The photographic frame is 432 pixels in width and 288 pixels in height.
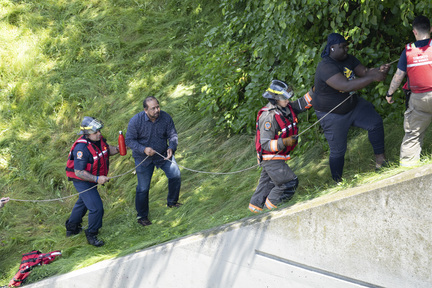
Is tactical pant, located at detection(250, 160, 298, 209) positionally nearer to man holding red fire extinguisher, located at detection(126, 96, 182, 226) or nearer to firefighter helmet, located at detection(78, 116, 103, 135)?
man holding red fire extinguisher, located at detection(126, 96, 182, 226)

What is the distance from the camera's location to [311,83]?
6391 mm

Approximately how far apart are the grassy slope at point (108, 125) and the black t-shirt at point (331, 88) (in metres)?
0.82

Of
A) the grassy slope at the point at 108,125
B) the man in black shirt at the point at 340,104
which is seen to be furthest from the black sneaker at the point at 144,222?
the man in black shirt at the point at 340,104

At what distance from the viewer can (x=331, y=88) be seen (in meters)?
5.27

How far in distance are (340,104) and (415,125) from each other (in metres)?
0.79

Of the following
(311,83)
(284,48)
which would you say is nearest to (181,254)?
(311,83)

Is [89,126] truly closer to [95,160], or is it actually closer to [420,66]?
[95,160]

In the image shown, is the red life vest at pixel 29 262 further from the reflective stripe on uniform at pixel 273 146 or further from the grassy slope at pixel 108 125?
the reflective stripe on uniform at pixel 273 146

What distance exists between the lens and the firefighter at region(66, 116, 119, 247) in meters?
6.76

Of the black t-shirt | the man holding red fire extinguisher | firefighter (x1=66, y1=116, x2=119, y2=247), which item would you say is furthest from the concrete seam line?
firefighter (x1=66, y1=116, x2=119, y2=247)

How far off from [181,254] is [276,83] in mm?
2117

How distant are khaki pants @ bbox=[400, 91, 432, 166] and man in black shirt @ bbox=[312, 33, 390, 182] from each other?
41 cm

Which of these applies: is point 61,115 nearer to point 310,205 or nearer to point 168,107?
point 168,107

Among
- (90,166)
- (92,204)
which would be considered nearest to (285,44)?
(90,166)
